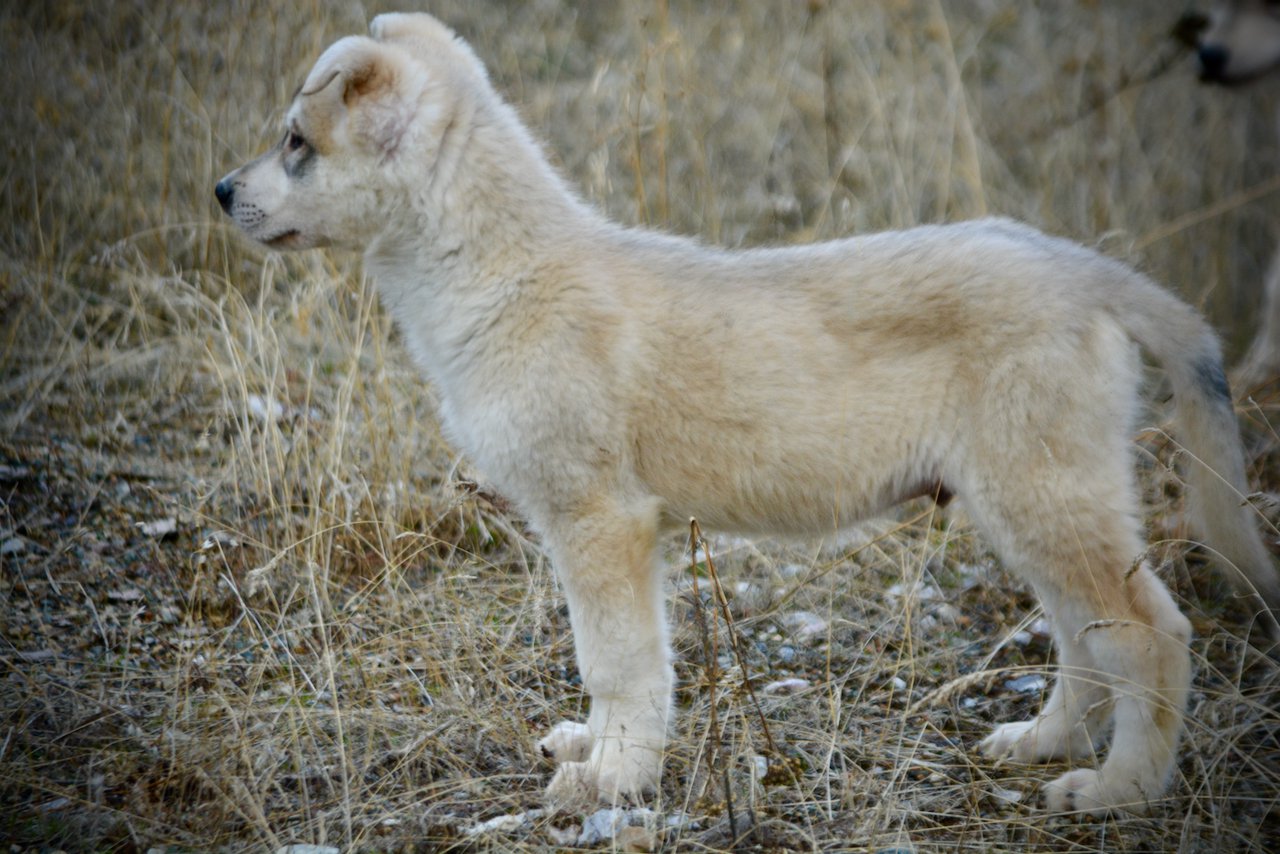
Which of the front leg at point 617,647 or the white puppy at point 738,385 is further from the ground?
the white puppy at point 738,385

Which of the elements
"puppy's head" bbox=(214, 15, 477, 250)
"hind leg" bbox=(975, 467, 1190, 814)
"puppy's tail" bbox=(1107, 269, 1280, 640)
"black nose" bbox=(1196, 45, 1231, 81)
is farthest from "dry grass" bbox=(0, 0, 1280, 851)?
"puppy's head" bbox=(214, 15, 477, 250)

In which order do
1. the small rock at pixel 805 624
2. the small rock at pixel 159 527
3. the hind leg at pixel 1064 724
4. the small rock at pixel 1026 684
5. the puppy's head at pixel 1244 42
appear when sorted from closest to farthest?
the hind leg at pixel 1064 724 < the small rock at pixel 1026 684 < the small rock at pixel 805 624 < the small rock at pixel 159 527 < the puppy's head at pixel 1244 42

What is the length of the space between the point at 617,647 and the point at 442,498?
1.54m

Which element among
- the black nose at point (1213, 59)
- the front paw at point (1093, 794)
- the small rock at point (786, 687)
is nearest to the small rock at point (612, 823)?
the small rock at point (786, 687)

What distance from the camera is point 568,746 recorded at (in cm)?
345

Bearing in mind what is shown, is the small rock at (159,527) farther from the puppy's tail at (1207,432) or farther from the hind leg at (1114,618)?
the puppy's tail at (1207,432)

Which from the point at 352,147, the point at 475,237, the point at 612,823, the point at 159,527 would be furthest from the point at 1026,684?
the point at 159,527

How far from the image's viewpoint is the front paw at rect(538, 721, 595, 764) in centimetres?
344

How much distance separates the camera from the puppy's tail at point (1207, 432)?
10.4 feet

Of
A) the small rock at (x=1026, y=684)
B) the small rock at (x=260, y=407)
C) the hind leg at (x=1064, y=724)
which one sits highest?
the small rock at (x=260, y=407)

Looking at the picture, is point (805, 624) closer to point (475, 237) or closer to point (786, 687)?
point (786, 687)

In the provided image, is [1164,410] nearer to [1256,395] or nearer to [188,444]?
[1256,395]

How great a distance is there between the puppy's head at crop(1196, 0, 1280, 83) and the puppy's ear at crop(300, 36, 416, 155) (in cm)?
500

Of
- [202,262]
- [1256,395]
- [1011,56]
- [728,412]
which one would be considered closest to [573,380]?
[728,412]
